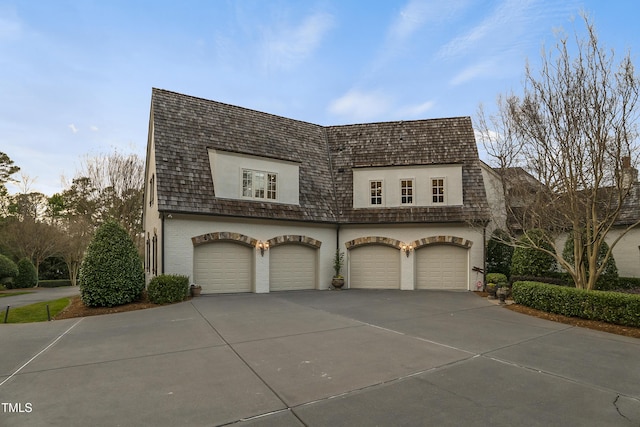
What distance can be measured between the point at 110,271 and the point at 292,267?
738cm

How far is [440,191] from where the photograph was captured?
54.4ft

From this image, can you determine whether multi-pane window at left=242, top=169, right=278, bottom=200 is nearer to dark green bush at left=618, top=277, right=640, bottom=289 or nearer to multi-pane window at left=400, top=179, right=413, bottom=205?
multi-pane window at left=400, top=179, right=413, bottom=205

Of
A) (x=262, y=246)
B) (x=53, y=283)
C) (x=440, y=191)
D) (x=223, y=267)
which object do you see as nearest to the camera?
(x=223, y=267)

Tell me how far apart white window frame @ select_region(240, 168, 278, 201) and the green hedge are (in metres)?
10.7

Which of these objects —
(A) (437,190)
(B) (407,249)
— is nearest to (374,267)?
(B) (407,249)

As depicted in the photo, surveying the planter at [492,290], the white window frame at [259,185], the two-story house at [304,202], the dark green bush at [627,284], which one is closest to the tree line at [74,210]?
the two-story house at [304,202]

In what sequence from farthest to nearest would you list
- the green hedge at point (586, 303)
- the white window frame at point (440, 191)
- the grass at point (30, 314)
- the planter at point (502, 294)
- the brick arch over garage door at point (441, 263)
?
the white window frame at point (440, 191)
the brick arch over garage door at point (441, 263)
the planter at point (502, 294)
the grass at point (30, 314)
the green hedge at point (586, 303)

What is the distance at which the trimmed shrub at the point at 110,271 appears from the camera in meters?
11.1

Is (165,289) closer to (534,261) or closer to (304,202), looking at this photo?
(304,202)

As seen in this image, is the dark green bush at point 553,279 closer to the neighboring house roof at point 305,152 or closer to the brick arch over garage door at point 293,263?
the neighboring house roof at point 305,152

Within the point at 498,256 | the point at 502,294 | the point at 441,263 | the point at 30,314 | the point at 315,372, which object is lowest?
the point at 30,314

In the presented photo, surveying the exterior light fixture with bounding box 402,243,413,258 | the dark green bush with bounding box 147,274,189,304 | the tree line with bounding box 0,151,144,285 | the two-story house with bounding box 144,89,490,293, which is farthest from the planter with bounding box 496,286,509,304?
the tree line with bounding box 0,151,144,285

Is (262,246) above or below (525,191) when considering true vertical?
below

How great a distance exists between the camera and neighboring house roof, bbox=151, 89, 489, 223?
13.9 metres
